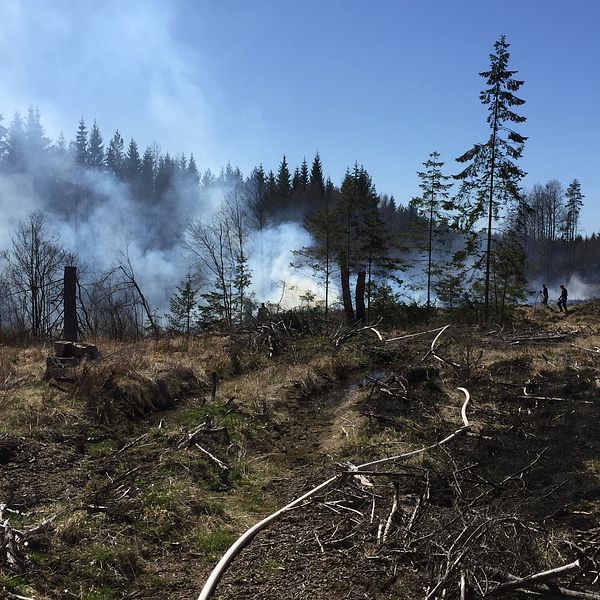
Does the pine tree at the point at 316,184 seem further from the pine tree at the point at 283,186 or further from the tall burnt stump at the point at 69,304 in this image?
the tall burnt stump at the point at 69,304

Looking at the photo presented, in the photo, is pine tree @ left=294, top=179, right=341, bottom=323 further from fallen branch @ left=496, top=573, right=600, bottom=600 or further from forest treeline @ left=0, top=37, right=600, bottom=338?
fallen branch @ left=496, top=573, right=600, bottom=600

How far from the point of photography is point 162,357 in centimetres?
1184

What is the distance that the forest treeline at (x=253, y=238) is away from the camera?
79.4ft

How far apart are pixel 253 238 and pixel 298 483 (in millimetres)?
44893

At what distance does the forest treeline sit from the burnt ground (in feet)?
17.6

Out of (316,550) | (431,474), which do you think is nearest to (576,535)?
(431,474)

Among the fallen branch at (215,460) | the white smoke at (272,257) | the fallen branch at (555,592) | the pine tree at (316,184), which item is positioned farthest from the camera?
the pine tree at (316,184)

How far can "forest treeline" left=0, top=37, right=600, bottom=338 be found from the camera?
24.2 m

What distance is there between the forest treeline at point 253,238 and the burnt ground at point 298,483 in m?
5.37

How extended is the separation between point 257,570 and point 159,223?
70054mm

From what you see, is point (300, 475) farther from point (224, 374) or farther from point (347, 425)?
point (224, 374)

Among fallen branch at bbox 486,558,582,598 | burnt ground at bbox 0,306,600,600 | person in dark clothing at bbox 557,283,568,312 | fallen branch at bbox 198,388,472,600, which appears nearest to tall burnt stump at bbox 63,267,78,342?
burnt ground at bbox 0,306,600,600

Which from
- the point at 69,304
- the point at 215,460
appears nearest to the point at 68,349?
the point at 69,304

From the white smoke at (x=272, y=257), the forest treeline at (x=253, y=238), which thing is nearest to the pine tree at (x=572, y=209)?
the forest treeline at (x=253, y=238)
